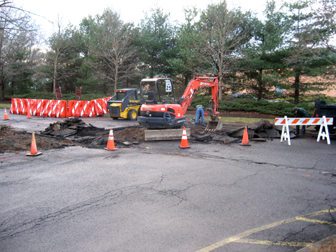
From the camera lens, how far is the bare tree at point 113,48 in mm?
32500

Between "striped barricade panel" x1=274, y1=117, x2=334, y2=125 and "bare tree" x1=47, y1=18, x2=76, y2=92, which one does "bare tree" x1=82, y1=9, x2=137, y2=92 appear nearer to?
"bare tree" x1=47, y1=18, x2=76, y2=92

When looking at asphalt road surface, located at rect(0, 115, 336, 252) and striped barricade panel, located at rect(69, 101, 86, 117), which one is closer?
asphalt road surface, located at rect(0, 115, 336, 252)

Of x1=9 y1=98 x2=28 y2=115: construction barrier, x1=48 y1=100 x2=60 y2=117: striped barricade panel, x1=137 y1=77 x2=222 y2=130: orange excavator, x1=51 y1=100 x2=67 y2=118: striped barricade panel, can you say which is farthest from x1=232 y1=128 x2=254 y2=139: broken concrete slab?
x1=9 y1=98 x2=28 y2=115: construction barrier

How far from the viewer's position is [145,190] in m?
5.76

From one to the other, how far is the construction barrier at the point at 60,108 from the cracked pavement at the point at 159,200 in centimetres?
1434

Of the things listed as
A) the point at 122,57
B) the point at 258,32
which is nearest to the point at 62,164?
the point at 258,32

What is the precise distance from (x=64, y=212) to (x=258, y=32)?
87.8ft

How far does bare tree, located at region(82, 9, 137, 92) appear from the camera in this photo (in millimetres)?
32500

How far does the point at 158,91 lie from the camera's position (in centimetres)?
1283

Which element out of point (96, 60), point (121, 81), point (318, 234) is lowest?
point (318, 234)

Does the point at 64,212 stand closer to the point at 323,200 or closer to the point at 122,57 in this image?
the point at 323,200

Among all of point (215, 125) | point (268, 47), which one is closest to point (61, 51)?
point (268, 47)

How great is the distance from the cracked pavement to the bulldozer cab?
13.6 feet

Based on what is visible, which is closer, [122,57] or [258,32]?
[258,32]
